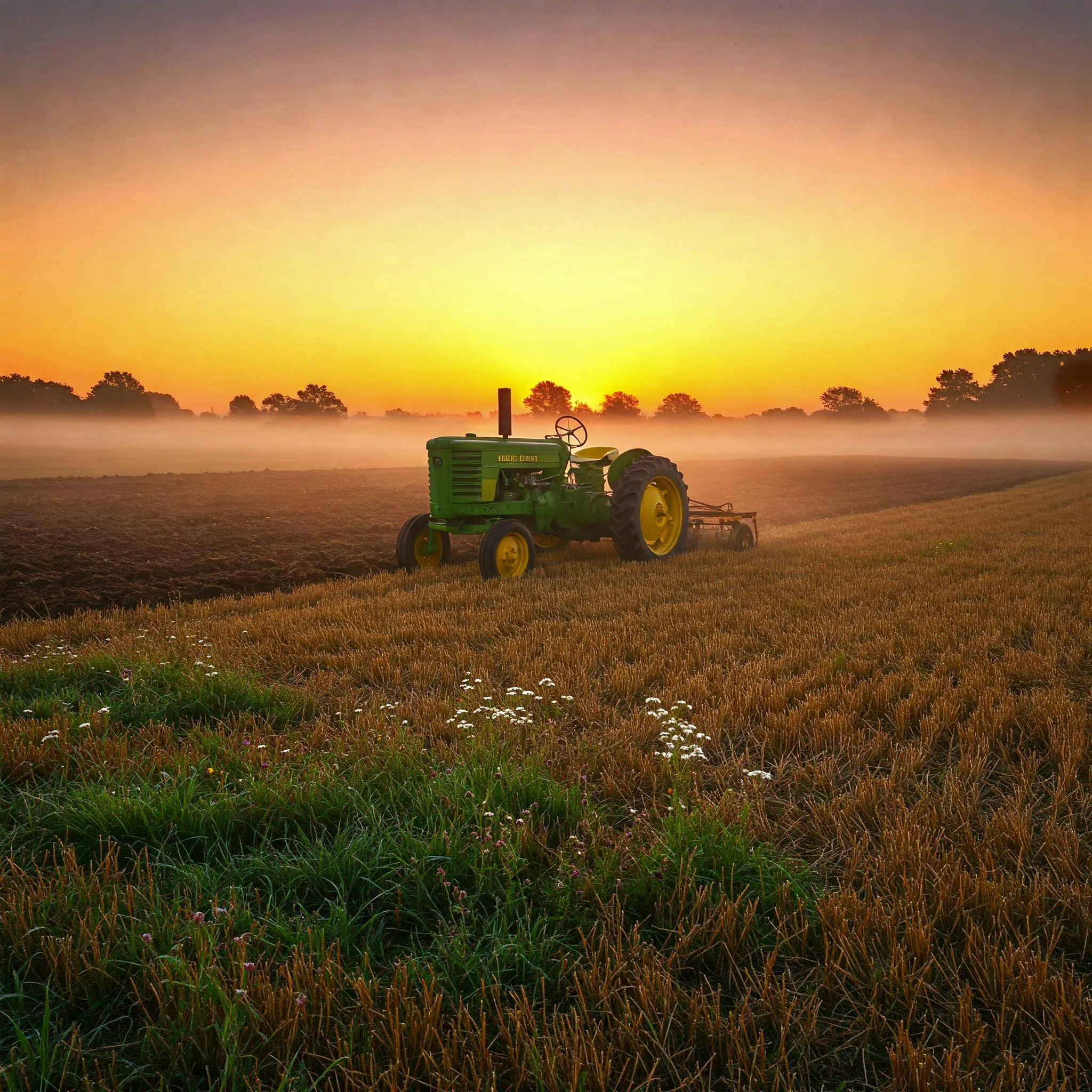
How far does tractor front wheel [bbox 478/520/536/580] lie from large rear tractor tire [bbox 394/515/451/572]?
1084 millimetres

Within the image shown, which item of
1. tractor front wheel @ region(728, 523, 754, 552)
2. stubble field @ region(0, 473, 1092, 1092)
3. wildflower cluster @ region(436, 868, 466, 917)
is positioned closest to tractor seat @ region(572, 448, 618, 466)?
tractor front wheel @ region(728, 523, 754, 552)

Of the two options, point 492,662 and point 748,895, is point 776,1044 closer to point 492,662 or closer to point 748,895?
point 748,895

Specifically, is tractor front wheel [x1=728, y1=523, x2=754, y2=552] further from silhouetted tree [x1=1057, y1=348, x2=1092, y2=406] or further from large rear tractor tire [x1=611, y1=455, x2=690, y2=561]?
silhouetted tree [x1=1057, y1=348, x2=1092, y2=406]

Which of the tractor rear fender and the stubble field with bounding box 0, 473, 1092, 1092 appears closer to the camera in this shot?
the stubble field with bounding box 0, 473, 1092, 1092

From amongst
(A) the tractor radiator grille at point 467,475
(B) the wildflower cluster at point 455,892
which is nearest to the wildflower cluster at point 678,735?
(B) the wildflower cluster at point 455,892

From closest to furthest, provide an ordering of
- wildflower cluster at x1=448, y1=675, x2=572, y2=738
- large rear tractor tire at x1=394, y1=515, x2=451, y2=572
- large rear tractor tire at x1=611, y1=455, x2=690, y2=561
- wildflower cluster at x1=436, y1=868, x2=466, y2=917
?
wildflower cluster at x1=436, y1=868, x2=466, y2=917 → wildflower cluster at x1=448, y1=675, x2=572, y2=738 → large rear tractor tire at x1=394, y1=515, x2=451, y2=572 → large rear tractor tire at x1=611, y1=455, x2=690, y2=561

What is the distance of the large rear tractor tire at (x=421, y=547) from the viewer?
9.21 meters

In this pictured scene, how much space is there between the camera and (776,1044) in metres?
1.68

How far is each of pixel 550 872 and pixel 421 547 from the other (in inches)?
297

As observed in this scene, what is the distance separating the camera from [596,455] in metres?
10.5

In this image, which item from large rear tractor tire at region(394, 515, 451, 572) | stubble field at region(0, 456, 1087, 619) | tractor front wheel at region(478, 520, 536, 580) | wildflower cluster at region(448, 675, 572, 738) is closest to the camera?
wildflower cluster at region(448, 675, 572, 738)

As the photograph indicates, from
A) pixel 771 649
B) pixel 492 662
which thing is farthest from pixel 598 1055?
pixel 771 649

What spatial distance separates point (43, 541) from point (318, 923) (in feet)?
42.0

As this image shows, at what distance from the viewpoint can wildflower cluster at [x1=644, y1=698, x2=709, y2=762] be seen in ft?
10.0
